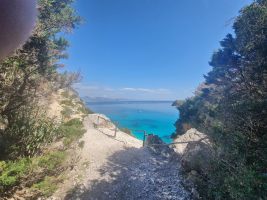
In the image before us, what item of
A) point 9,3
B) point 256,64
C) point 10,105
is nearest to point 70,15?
point 10,105

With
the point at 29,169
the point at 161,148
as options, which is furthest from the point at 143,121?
the point at 29,169

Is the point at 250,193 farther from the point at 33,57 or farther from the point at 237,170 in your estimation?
the point at 33,57

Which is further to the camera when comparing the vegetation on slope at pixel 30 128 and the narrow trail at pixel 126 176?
the narrow trail at pixel 126 176

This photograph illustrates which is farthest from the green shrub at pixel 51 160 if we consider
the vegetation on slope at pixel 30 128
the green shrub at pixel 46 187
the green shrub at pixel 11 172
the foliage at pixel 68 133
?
the foliage at pixel 68 133

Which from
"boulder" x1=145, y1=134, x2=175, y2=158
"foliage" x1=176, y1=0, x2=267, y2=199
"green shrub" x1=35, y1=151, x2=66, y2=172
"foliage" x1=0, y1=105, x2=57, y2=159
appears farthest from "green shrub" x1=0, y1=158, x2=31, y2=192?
"boulder" x1=145, y1=134, x2=175, y2=158

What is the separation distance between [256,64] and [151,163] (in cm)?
714

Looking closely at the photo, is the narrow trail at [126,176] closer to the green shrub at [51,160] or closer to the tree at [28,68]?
the green shrub at [51,160]

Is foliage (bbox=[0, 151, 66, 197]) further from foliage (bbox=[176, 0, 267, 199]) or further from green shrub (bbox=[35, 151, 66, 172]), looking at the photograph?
foliage (bbox=[176, 0, 267, 199])

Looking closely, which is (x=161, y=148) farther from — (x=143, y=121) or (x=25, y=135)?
(x=143, y=121)

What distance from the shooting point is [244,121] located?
5602 millimetres

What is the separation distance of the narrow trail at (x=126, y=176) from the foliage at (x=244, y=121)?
5.82 feet

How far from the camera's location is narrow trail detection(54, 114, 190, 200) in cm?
770

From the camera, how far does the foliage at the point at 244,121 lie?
4929mm

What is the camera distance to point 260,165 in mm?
4938
